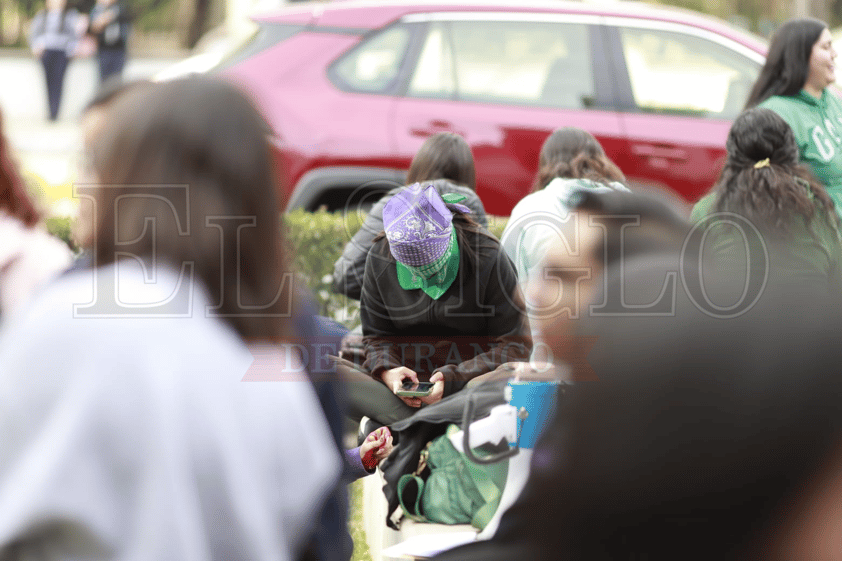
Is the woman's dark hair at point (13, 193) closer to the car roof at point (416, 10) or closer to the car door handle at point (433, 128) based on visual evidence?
the car door handle at point (433, 128)

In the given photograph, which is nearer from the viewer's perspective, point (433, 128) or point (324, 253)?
point (324, 253)

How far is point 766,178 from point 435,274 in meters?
1.33

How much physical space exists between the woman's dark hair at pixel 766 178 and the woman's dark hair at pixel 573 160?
1.57 feet

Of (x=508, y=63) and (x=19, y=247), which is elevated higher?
(x=508, y=63)

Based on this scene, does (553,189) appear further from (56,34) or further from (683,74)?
(56,34)

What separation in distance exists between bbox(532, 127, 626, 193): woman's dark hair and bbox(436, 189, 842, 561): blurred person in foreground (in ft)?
9.82

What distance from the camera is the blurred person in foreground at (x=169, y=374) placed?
110 centimetres

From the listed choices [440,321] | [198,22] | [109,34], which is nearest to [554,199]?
[440,321]

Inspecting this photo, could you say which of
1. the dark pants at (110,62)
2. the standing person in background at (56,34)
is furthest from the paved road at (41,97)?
the standing person in background at (56,34)

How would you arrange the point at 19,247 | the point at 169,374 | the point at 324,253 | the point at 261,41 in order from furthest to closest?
the point at 261,41
the point at 324,253
the point at 19,247
the point at 169,374

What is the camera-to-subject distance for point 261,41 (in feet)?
18.5

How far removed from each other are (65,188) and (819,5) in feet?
45.4

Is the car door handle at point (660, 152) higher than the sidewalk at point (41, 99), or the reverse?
the car door handle at point (660, 152)

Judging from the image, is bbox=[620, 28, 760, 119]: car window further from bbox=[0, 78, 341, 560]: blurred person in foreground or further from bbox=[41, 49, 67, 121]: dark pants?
bbox=[41, 49, 67, 121]: dark pants
